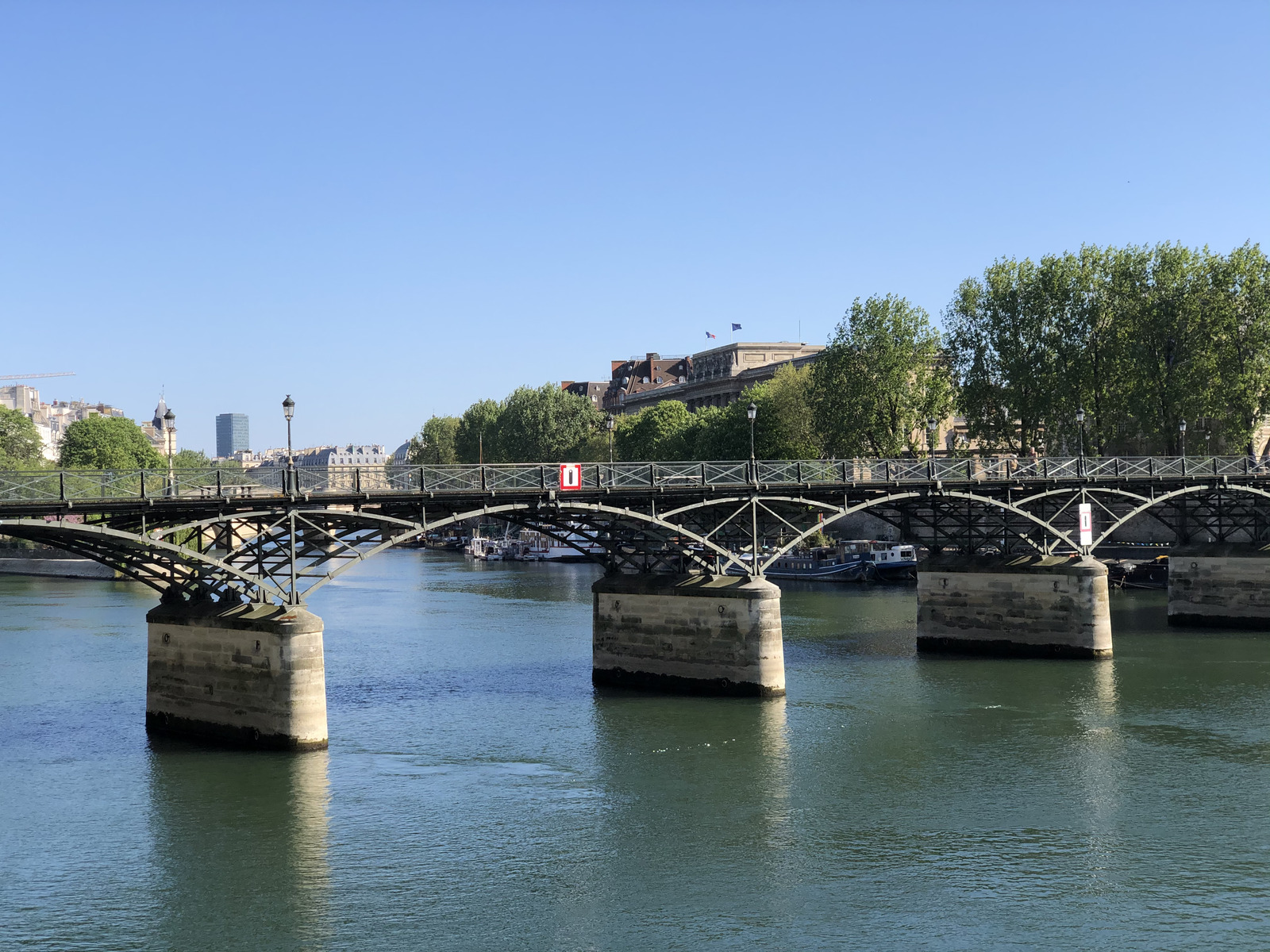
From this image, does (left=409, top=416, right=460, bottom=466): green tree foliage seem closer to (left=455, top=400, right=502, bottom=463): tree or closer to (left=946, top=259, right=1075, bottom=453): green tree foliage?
(left=455, top=400, right=502, bottom=463): tree

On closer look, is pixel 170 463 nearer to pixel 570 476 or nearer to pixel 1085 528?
pixel 570 476

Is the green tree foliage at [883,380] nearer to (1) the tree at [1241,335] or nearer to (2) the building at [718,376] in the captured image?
(1) the tree at [1241,335]

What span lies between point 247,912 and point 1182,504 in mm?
50105

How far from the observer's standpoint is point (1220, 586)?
6050cm

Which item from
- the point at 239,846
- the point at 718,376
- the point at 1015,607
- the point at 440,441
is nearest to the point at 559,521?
the point at 239,846

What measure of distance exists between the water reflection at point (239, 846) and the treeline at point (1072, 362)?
190 feet

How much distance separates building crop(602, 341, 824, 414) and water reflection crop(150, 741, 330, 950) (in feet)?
333

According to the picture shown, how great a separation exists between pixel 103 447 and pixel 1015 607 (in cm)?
10090

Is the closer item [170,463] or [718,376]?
[170,463]

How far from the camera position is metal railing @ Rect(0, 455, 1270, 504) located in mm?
32844

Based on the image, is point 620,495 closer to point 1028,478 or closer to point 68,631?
point 1028,478

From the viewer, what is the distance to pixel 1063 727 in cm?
3825

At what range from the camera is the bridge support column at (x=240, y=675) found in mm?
33281

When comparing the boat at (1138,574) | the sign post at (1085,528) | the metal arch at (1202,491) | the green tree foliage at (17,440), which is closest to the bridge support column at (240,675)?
the sign post at (1085,528)
